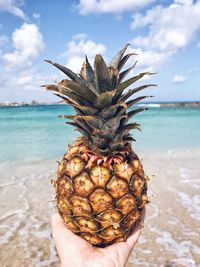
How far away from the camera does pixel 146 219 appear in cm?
677

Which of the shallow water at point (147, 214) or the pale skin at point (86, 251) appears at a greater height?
the pale skin at point (86, 251)

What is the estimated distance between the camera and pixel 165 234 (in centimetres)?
611

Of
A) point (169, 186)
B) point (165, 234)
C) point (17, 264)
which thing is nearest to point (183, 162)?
point (169, 186)

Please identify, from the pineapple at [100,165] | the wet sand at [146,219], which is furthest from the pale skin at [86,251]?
the wet sand at [146,219]

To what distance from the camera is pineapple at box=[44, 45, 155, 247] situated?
8.85 feet

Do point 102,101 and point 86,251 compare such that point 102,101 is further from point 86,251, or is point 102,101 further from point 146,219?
point 146,219

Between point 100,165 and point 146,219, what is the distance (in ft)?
14.8

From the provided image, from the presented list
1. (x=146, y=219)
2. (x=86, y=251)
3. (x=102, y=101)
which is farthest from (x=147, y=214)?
(x=102, y=101)

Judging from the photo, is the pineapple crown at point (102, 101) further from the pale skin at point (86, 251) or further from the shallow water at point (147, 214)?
the shallow water at point (147, 214)

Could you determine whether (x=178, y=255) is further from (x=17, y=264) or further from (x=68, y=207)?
(x=68, y=207)

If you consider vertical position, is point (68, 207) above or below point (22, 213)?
above

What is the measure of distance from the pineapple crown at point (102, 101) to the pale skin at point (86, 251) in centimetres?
93

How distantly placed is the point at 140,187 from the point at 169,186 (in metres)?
6.45

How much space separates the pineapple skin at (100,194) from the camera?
2.70 metres
